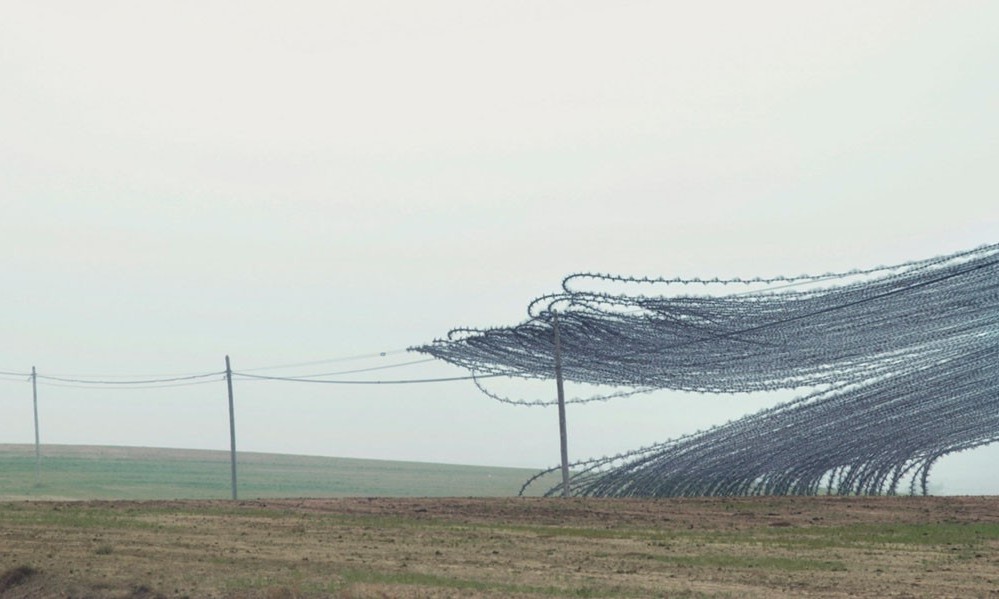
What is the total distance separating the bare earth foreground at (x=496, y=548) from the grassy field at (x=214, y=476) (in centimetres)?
2960

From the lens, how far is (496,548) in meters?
23.0

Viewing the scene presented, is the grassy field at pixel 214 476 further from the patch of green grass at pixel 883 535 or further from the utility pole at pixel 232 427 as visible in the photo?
the patch of green grass at pixel 883 535

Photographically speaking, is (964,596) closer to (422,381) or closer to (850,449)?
(850,449)

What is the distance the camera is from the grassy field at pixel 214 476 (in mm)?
66188

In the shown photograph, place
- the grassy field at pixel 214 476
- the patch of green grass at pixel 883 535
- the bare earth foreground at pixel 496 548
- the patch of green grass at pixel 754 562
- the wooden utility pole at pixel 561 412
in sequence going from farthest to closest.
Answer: the grassy field at pixel 214 476 → the wooden utility pole at pixel 561 412 → the patch of green grass at pixel 883 535 → the patch of green grass at pixel 754 562 → the bare earth foreground at pixel 496 548

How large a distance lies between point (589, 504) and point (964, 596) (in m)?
16.1

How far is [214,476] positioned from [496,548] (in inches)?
2560

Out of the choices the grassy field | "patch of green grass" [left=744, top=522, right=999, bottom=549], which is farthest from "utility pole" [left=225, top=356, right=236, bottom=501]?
"patch of green grass" [left=744, top=522, right=999, bottom=549]

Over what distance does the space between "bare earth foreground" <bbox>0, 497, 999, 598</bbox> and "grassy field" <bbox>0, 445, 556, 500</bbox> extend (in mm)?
29596

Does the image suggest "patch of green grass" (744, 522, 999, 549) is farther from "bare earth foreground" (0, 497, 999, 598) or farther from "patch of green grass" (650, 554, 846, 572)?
"patch of green grass" (650, 554, 846, 572)

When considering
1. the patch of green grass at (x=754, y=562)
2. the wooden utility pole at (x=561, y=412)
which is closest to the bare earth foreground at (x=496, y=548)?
the patch of green grass at (x=754, y=562)

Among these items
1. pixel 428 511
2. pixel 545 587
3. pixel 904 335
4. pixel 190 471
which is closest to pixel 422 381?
pixel 428 511

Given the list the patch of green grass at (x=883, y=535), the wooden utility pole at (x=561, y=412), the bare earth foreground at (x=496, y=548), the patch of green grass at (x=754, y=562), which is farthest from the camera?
the wooden utility pole at (x=561, y=412)

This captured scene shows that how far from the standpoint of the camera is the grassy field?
66.2 meters
